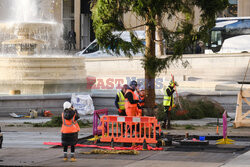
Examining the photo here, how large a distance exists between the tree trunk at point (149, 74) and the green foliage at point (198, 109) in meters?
4.73

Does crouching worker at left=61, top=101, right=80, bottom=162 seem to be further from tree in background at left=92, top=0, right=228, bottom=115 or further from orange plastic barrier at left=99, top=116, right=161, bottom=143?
tree in background at left=92, top=0, right=228, bottom=115

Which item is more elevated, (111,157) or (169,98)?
(169,98)

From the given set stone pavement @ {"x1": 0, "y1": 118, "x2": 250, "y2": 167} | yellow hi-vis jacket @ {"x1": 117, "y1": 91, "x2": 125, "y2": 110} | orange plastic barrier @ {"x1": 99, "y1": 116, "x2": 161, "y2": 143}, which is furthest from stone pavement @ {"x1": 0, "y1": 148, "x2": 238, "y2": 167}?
yellow hi-vis jacket @ {"x1": 117, "y1": 91, "x2": 125, "y2": 110}

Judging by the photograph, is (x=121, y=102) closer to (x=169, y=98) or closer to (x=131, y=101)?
(x=131, y=101)

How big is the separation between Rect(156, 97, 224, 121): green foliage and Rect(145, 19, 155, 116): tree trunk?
4.73m

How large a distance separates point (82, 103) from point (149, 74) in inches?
294

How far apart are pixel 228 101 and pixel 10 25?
927cm

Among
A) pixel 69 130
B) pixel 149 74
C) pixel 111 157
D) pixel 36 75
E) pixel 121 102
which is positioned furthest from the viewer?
pixel 36 75

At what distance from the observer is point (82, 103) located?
72.8ft

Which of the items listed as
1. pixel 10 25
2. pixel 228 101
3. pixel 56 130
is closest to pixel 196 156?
pixel 56 130

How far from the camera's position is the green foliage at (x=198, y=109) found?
2055 centimetres

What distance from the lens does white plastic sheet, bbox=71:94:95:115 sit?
2202 cm

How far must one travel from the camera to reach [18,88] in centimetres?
2322

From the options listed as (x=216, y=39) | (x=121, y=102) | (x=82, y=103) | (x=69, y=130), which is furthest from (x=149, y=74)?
(x=216, y=39)
